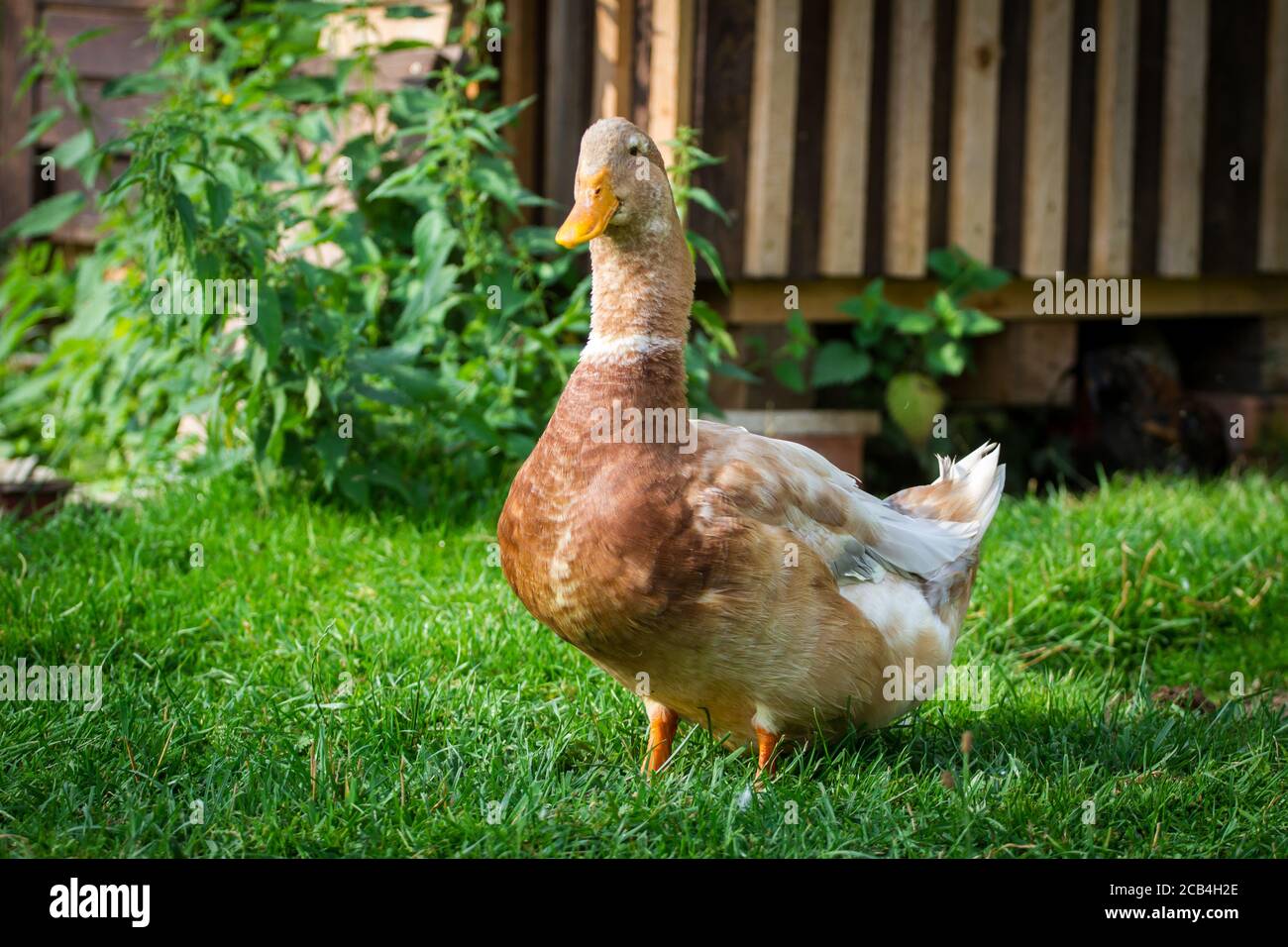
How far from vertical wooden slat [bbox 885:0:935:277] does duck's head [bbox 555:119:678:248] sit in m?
3.25

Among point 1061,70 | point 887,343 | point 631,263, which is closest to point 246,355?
point 631,263

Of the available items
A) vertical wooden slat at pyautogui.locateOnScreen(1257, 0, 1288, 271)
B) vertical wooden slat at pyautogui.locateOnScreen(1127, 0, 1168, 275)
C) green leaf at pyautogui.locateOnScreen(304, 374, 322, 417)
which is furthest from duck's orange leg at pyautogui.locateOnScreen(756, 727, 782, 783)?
vertical wooden slat at pyautogui.locateOnScreen(1257, 0, 1288, 271)

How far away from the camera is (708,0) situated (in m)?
5.77

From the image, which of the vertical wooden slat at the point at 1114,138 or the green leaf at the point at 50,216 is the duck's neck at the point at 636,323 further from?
the vertical wooden slat at the point at 1114,138

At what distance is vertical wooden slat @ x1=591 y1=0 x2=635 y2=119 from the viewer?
5867mm

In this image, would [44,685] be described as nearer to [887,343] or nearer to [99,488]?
[99,488]

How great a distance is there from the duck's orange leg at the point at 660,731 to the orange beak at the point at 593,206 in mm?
1092

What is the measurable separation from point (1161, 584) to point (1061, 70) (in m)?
2.66

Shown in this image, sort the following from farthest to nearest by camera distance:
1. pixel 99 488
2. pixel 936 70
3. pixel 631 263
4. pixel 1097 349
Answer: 1. pixel 1097 349
2. pixel 936 70
3. pixel 99 488
4. pixel 631 263

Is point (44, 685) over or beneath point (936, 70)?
beneath

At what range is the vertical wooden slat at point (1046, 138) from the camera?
6.25m

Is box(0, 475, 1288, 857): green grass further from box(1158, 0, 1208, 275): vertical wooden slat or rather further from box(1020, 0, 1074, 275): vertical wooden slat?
box(1158, 0, 1208, 275): vertical wooden slat

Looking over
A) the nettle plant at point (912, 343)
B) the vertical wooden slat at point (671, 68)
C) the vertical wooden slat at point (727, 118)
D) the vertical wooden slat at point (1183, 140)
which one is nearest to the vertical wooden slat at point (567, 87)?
the vertical wooden slat at point (671, 68)
